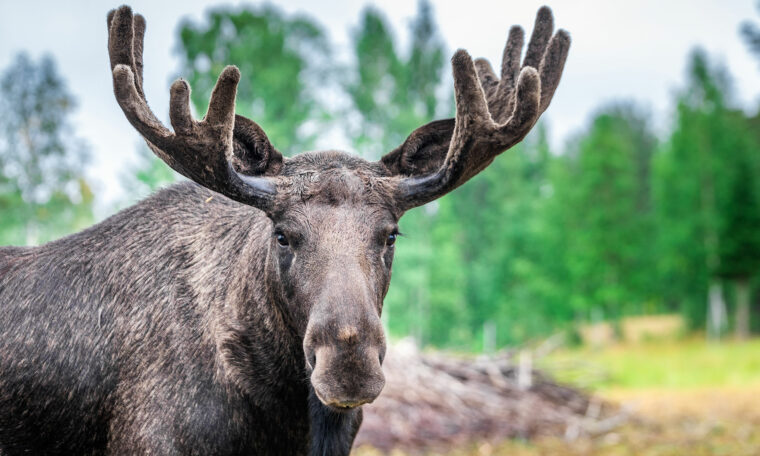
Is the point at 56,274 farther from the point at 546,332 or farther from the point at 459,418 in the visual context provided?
the point at 546,332

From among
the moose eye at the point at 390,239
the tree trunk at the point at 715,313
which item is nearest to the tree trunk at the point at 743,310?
the tree trunk at the point at 715,313

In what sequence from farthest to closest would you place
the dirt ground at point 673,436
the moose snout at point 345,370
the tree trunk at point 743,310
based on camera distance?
the tree trunk at point 743,310, the dirt ground at point 673,436, the moose snout at point 345,370

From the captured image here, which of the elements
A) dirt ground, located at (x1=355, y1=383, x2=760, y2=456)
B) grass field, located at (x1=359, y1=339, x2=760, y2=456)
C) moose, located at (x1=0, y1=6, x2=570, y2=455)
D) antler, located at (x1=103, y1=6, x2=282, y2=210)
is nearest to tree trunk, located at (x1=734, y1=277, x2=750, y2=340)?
grass field, located at (x1=359, y1=339, x2=760, y2=456)

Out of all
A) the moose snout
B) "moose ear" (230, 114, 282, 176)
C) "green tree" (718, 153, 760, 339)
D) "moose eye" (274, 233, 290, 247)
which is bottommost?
the moose snout

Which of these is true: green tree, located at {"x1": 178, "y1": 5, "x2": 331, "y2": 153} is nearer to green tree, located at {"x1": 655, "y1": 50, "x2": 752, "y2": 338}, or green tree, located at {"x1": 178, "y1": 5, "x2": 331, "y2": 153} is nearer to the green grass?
the green grass

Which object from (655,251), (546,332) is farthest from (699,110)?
(546,332)

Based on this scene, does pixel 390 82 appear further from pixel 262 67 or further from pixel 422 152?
pixel 422 152

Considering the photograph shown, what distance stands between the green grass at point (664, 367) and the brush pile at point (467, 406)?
187cm

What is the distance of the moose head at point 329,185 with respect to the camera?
9.03 ft

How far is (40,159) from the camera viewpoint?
2397 cm

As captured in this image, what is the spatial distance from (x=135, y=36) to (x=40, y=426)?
214 cm

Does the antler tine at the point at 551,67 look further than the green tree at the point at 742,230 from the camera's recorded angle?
No

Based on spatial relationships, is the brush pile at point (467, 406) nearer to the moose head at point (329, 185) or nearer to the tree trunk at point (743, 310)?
the moose head at point (329, 185)

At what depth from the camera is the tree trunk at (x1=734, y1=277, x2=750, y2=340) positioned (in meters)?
31.8
